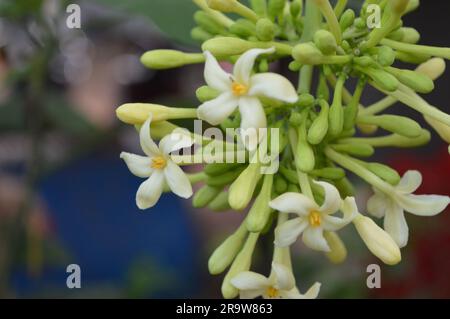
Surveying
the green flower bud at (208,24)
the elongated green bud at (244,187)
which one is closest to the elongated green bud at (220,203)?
the elongated green bud at (244,187)

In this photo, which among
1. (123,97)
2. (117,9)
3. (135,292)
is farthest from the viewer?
(123,97)

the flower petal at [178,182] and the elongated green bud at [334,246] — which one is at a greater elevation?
the flower petal at [178,182]

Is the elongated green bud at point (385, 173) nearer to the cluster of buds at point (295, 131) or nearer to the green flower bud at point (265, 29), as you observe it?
the cluster of buds at point (295, 131)

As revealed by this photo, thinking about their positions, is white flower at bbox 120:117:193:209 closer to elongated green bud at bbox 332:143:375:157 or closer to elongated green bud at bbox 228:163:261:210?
elongated green bud at bbox 228:163:261:210

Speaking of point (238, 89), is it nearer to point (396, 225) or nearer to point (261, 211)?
point (261, 211)

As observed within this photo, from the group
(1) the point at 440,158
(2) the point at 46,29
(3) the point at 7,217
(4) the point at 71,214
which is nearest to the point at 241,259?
(2) the point at 46,29
